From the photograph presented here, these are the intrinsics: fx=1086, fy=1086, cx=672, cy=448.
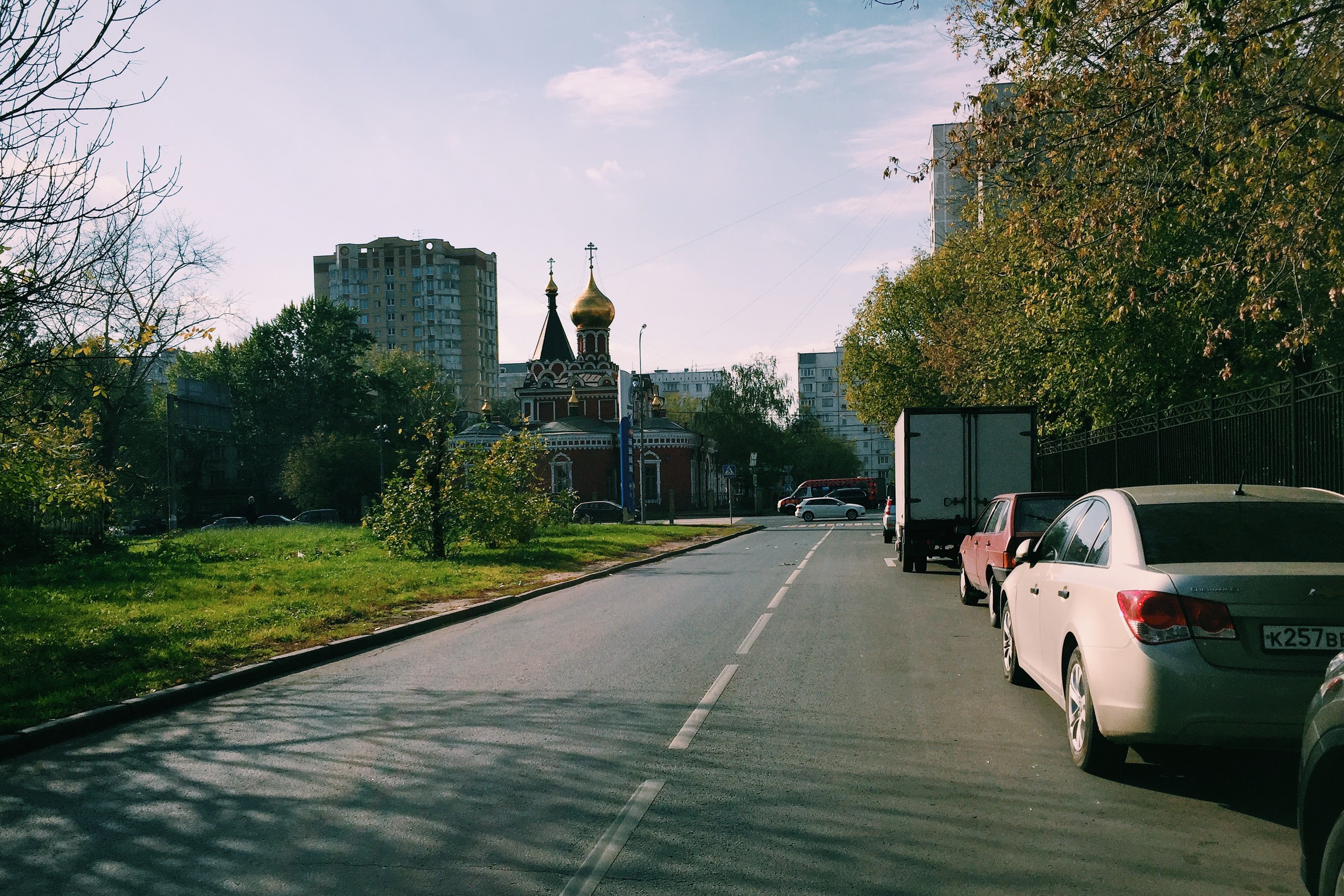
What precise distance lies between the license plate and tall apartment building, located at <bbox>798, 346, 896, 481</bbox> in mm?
143353

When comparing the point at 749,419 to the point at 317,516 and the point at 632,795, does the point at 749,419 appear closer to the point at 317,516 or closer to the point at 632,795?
the point at 317,516

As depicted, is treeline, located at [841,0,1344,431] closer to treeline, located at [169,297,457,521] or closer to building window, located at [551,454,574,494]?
building window, located at [551,454,574,494]

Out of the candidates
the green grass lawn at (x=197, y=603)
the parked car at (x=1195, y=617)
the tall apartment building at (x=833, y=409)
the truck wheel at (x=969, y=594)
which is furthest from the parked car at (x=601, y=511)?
the tall apartment building at (x=833, y=409)

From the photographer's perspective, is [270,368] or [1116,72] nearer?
[1116,72]

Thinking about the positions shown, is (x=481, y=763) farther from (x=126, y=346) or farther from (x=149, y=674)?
(x=126, y=346)

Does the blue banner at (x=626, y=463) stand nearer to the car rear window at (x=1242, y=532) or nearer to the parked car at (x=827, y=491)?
the parked car at (x=827, y=491)

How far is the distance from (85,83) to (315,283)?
5354 inches

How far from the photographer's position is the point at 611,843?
15.1ft

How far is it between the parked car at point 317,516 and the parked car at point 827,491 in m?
29.1

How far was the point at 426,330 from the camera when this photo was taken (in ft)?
430

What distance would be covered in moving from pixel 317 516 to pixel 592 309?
22.1 metres

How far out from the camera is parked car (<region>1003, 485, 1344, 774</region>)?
4789 mm

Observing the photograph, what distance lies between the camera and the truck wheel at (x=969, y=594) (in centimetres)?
1452

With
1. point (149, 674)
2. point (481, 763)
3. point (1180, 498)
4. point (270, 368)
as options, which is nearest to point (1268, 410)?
point (1180, 498)
